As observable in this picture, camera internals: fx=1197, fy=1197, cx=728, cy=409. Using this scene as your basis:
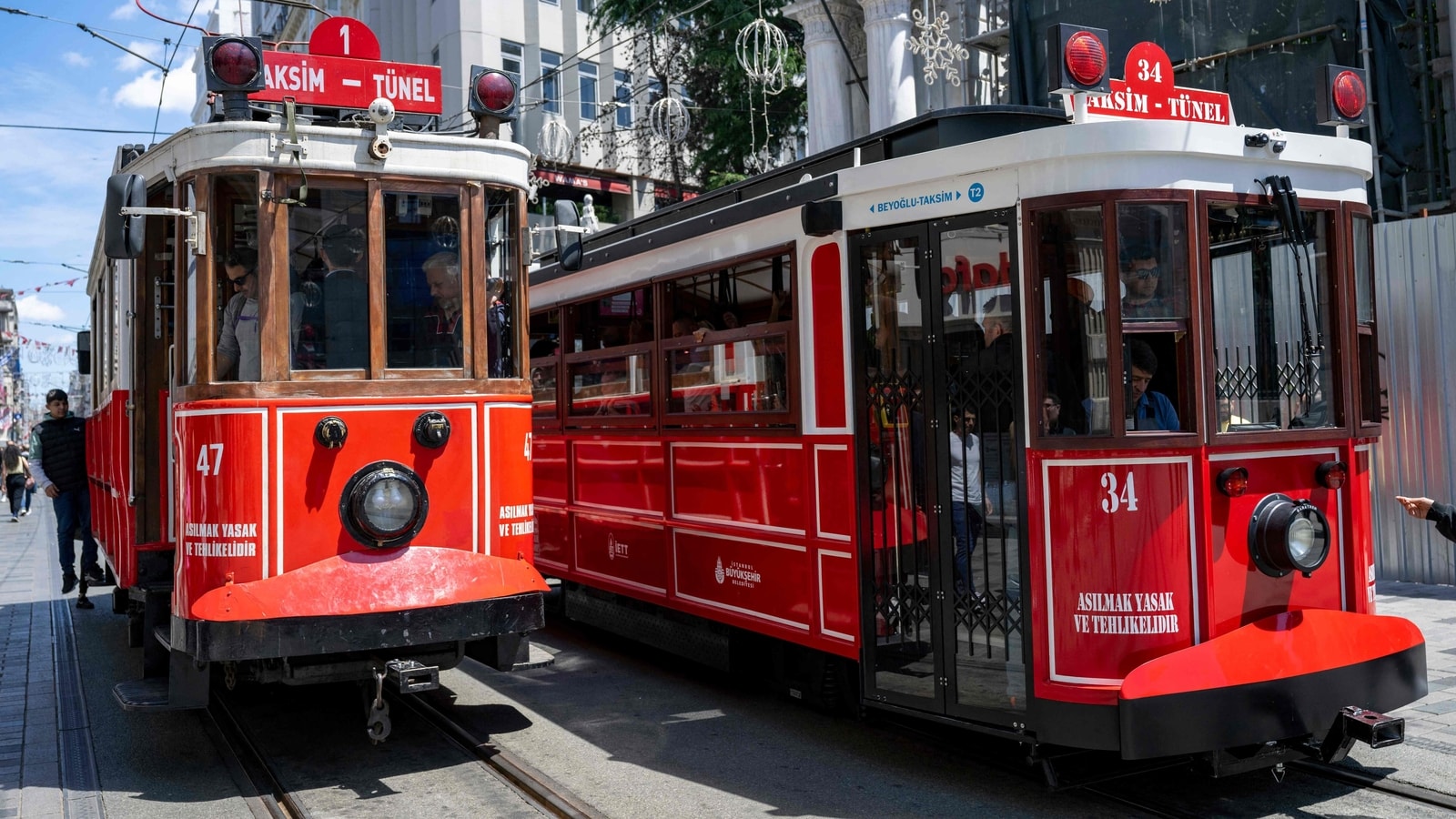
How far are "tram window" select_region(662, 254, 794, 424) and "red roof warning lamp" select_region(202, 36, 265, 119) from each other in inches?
109

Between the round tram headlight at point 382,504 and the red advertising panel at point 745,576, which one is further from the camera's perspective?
the red advertising panel at point 745,576

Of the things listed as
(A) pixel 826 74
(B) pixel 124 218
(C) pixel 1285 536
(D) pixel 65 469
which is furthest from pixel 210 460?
(A) pixel 826 74

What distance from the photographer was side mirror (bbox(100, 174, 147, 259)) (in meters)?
5.53

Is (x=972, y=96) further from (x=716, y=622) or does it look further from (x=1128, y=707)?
(x=1128, y=707)

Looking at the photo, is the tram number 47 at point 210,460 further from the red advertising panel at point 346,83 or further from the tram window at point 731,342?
the tram window at point 731,342

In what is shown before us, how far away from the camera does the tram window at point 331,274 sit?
5.86 meters

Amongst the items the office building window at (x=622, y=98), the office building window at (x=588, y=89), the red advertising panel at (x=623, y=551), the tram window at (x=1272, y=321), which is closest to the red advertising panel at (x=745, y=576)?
the red advertising panel at (x=623, y=551)

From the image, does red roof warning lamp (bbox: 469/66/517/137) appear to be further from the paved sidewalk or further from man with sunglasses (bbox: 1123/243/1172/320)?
the paved sidewalk

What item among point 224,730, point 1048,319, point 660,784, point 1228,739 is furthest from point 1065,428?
point 224,730

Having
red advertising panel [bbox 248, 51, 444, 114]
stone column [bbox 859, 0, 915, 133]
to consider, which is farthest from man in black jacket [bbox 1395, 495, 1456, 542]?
stone column [bbox 859, 0, 915, 133]

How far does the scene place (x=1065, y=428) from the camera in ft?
16.5

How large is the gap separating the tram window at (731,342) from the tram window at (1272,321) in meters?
2.23

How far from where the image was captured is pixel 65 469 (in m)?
10.6

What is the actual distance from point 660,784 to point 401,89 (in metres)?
3.70
